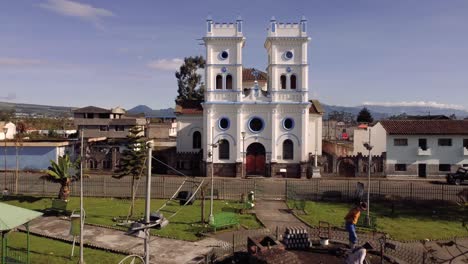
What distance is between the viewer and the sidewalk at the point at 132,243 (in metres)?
17.3

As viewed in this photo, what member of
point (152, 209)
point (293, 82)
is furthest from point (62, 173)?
point (293, 82)

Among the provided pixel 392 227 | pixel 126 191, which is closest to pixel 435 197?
pixel 392 227

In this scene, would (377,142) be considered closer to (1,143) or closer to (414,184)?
(414,184)

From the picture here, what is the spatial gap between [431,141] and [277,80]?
15270 millimetres

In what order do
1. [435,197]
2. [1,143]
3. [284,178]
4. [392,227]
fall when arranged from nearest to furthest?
[392,227]
[435,197]
[284,178]
[1,143]

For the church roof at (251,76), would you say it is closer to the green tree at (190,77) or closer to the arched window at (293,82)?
the arched window at (293,82)

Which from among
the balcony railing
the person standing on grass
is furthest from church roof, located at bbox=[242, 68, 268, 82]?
the person standing on grass

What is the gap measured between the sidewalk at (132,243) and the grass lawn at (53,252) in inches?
20.2

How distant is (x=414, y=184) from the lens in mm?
36500

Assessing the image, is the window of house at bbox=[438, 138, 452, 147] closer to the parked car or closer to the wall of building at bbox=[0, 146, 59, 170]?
the parked car

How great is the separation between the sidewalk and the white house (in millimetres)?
26504

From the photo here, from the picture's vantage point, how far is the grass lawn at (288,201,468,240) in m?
21.2

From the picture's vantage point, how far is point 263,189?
1310 inches

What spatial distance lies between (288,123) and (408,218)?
58.2 feet
